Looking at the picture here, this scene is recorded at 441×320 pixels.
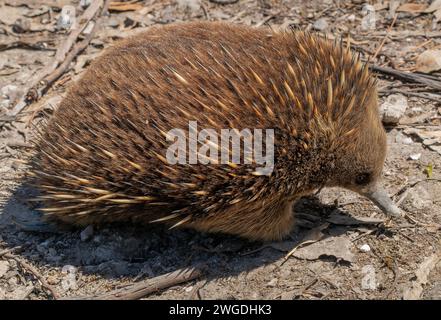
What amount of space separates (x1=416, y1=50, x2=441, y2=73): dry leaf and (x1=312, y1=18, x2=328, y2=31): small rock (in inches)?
35.7

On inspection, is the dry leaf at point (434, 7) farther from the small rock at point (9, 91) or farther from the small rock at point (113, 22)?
the small rock at point (9, 91)

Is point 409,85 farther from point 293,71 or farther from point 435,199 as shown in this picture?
point 293,71

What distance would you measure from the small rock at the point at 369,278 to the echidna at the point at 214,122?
45 centimetres

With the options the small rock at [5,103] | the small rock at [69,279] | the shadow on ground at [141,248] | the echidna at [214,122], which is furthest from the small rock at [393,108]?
the small rock at [5,103]

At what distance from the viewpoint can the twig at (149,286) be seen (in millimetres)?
3706

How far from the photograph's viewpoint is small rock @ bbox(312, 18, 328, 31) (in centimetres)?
574

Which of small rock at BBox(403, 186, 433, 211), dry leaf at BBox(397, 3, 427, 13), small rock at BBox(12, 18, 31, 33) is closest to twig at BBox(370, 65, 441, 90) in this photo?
dry leaf at BBox(397, 3, 427, 13)

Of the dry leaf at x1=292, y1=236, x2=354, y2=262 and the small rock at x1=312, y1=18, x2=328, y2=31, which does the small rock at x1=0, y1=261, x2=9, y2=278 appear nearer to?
the dry leaf at x1=292, y1=236, x2=354, y2=262

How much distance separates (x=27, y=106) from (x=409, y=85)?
305 cm

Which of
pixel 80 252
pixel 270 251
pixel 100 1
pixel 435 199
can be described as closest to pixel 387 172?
pixel 435 199

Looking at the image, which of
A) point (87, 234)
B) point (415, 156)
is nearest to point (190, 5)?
point (415, 156)

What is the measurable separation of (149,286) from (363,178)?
135 cm

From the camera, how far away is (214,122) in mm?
3342

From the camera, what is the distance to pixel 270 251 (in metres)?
3.94
